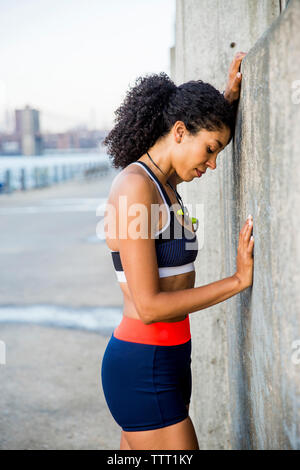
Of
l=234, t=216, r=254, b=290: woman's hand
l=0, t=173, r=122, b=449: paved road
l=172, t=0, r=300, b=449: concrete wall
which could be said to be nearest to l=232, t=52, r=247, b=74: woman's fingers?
l=172, t=0, r=300, b=449: concrete wall

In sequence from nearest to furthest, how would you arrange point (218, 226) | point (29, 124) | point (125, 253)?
point (125, 253) → point (218, 226) → point (29, 124)

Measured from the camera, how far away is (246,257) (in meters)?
1.87

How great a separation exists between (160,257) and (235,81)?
0.74m

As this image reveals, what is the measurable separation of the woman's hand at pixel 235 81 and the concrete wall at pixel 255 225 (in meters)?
0.11

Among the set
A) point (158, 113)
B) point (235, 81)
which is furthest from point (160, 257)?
point (235, 81)

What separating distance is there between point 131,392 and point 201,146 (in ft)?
2.99

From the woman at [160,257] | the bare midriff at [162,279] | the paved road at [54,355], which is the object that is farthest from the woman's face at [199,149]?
the paved road at [54,355]

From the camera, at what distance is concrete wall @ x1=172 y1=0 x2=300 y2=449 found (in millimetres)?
1359

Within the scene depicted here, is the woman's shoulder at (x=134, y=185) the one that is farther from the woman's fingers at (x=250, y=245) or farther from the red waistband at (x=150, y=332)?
the red waistband at (x=150, y=332)

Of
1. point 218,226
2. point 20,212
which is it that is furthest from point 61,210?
point 218,226

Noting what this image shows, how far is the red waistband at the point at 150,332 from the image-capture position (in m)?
1.97

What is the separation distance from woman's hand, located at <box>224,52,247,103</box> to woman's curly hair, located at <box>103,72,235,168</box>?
6 centimetres

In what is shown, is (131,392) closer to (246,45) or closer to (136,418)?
(136,418)

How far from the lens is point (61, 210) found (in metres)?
16.6
